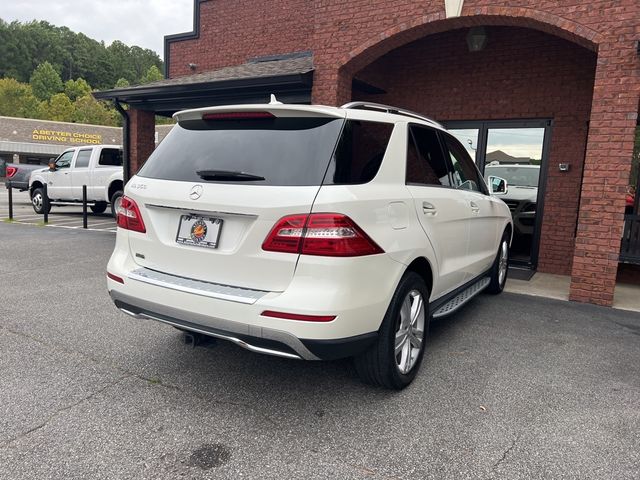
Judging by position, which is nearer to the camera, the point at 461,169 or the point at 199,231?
the point at 199,231

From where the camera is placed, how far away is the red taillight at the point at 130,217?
10.3 feet

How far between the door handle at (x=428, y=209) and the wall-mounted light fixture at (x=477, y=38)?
17.9ft

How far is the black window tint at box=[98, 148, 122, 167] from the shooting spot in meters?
13.7

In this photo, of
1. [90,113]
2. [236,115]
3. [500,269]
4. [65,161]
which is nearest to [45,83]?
[90,113]

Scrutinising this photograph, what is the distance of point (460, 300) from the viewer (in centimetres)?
438

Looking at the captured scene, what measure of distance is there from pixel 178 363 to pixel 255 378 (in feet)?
2.15

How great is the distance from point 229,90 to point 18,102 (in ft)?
221

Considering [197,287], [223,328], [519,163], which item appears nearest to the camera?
[223,328]

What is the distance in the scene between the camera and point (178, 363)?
11.9 feet

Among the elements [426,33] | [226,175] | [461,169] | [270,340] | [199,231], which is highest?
[426,33]

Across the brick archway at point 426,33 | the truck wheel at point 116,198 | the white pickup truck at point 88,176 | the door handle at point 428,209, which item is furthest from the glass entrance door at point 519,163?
the white pickup truck at point 88,176

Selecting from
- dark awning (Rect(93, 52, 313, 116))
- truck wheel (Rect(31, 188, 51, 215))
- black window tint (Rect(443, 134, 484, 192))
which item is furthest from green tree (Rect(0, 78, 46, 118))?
black window tint (Rect(443, 134, 484, 192))

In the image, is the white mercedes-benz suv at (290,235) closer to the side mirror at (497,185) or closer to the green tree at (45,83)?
the side mirror at (497,185)

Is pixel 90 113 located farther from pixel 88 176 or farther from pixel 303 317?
pixel 303 317
